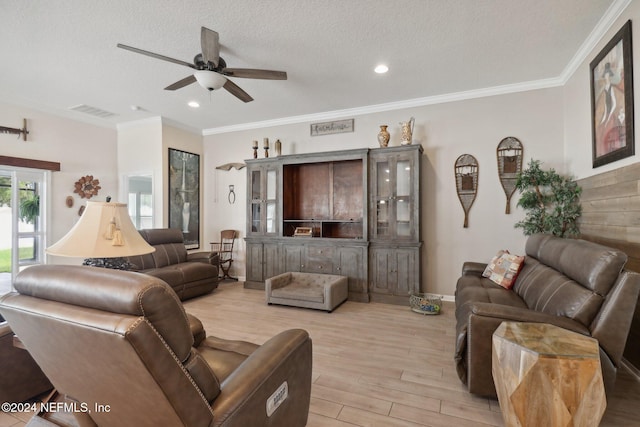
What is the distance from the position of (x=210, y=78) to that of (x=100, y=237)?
1899 mm

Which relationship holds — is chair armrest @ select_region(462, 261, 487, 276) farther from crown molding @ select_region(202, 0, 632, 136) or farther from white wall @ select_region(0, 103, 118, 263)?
white wall @ select_region(0, 103, 118, 263)

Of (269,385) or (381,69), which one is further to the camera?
(381,69)

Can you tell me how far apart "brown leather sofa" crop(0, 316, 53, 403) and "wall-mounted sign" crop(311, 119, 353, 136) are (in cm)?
450

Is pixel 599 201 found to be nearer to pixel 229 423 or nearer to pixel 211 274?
pixel 229 423

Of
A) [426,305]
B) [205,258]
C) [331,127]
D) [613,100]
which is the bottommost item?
[426,305]

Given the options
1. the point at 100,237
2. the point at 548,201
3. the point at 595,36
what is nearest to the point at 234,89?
the point at 100,237

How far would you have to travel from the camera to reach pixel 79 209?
540 cm

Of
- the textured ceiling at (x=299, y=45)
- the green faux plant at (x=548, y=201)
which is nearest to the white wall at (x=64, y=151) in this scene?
the textured ceiling at (x=299, y=45)

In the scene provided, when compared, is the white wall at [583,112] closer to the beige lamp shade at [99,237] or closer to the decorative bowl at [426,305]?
the decorative bowl at [426,305]

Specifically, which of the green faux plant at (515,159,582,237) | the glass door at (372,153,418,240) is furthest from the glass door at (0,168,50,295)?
the green faux plant at (515,159,582,237)

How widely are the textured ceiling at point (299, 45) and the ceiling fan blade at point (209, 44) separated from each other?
0.58 ft

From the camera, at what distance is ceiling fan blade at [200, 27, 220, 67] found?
2660mm

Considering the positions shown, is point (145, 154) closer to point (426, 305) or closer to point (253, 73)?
point (253, 73)

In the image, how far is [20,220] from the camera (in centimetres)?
475
